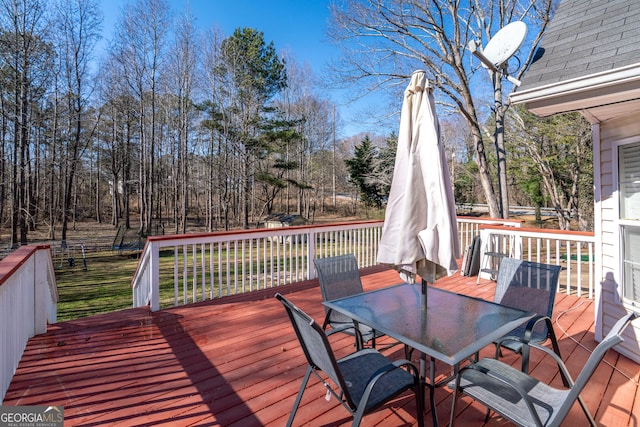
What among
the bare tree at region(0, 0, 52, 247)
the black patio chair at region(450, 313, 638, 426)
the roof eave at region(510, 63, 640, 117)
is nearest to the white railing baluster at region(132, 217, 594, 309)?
the roof eave at region(510, 63, 640, 117)

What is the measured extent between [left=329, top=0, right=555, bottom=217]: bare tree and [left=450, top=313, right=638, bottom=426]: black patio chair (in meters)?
8.73

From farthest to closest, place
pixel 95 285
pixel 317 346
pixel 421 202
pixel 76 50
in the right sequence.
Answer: pixel 76 50, pixel 95 285, pixel 421 202, pixel 317 346

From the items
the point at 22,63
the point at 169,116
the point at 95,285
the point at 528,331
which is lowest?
the point at 95,285

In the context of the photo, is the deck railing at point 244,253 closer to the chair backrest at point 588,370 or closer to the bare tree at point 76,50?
the chair backrest at point 588,370

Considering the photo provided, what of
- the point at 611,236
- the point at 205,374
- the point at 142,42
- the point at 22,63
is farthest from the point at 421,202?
the point at 142,42

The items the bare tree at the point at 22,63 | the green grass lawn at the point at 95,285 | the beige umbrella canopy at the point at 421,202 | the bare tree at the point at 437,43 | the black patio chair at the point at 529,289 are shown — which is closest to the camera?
the beige umbrella canopy at the point at 421,202

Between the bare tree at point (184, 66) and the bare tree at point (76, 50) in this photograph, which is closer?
the bare tree at point (76, 50)

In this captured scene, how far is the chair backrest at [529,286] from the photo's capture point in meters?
2.63

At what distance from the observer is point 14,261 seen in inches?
98.6

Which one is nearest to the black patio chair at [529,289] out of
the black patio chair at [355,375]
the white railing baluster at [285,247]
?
the black patio chair at [355,375]

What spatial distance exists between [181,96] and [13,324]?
16.7m

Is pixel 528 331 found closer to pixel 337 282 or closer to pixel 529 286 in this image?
pixel 529 286

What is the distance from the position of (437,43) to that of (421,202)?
34.0ft

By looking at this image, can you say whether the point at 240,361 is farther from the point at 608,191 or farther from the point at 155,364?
the point at 608,191
